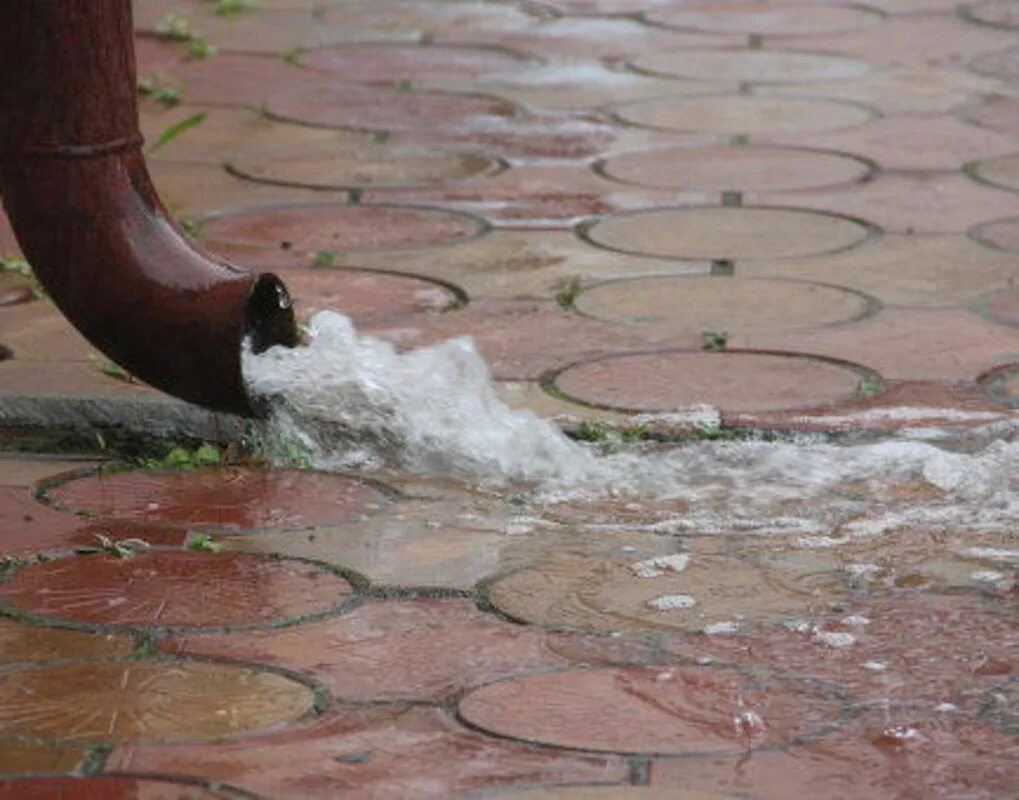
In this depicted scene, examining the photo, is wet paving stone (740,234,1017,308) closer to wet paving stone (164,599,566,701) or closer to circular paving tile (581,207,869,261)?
circular paving tile (581,207,869,261)

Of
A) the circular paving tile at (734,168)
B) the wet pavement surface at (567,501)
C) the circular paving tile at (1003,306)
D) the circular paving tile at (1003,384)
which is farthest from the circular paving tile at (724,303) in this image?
the circular paving tile at (734,168)

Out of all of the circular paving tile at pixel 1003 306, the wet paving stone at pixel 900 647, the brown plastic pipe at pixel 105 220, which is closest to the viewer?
the wet paving stone at pixel 900 647

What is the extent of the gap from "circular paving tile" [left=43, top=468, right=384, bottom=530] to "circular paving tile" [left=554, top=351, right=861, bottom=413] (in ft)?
1.51

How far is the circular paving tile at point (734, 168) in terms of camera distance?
458 cm

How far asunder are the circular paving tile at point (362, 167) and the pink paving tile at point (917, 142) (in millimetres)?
637

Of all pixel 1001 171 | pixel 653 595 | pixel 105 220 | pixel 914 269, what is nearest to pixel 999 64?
pixel 1001 171

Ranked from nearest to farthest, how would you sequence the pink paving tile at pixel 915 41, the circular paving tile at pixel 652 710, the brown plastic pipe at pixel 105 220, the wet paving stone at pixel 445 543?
the circular paving tile at pixel 652 710
the wet paving stone at pixel 445 543
the brown plastic pipe at pixel 105 220
the pink paving tile at pixel 915 41

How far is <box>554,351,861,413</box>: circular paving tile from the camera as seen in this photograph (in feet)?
10.9

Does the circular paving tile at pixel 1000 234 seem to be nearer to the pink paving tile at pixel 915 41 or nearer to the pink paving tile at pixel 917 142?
the pink paving tile at pixel 917 142

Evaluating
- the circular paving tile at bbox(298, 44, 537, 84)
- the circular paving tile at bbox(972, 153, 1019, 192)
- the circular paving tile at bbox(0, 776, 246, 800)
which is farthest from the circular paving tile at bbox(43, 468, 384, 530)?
the circular paving tile at bbox(298, 44, 537, 84)

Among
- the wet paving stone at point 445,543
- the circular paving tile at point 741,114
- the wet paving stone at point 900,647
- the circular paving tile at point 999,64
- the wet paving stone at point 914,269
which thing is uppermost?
the circular paving tile at point 999,64

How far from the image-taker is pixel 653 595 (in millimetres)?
2621

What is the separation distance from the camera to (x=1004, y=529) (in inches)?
110

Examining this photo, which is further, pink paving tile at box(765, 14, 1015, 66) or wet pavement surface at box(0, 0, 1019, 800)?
pink paving tile at box(765, 14, 1015, 66)
